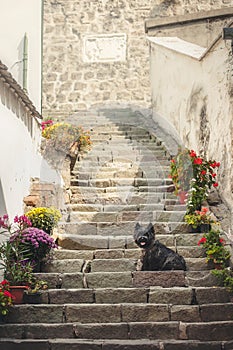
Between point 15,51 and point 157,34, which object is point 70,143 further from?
point 157,34

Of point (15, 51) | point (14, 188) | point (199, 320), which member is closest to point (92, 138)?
point (15, 51)

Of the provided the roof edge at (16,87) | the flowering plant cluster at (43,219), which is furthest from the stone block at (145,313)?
the roof edge at (16,87)

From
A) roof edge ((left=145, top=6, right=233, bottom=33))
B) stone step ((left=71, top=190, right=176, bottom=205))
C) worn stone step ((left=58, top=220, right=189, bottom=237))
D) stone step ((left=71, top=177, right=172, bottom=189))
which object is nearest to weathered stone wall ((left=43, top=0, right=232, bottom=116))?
roof edge ((left=145, top=6, right=233, bottom=33))

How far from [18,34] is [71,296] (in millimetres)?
5210

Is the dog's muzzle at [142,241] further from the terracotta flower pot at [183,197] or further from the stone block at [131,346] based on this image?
the terracotta flower pot at [183,197]

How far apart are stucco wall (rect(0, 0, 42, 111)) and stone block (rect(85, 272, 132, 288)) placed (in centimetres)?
424

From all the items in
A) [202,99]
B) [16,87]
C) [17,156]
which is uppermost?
[202,99]

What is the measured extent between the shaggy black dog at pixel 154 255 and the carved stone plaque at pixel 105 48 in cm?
1027

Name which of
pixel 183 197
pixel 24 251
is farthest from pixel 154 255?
pixel 183 197

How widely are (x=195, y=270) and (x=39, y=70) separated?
17.8 ft

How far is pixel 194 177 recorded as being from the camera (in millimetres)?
9070

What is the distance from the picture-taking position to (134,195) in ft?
32.3

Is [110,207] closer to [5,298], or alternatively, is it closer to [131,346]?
[5,298]

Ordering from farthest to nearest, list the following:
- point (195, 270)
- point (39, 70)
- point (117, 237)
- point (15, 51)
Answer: point (39, 70) < point (15, 51) < point (117, 237) < point (195, 270)
